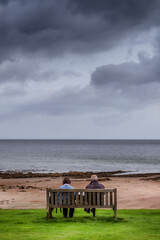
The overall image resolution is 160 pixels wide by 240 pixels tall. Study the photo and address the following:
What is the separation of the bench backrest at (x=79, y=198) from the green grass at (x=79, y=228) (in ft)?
1.54

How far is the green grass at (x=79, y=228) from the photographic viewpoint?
23.7ft

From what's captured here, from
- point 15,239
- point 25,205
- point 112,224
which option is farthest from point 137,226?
point 25,205

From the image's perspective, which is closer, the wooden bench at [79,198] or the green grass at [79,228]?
the green grass at [79,228]

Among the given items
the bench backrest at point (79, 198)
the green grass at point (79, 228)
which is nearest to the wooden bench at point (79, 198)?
the bench backrest at point (79, 198)

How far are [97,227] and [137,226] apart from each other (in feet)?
3.79

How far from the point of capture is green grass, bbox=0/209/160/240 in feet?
23.7

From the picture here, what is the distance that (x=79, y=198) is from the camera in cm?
929

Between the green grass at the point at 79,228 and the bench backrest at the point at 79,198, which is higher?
the bench backrest at the point at 79,198

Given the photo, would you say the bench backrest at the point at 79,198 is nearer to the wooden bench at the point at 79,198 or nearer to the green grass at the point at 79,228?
the wooden bench at the point at 79,198

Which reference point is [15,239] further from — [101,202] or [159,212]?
[159,212]

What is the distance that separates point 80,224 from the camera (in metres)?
8.73

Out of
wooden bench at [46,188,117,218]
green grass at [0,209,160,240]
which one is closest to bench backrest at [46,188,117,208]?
wooden bench at [46,188,117,218]

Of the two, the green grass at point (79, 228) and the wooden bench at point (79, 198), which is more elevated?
the wooden bench at point (79, 198)

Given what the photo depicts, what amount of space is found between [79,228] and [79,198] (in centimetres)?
126
